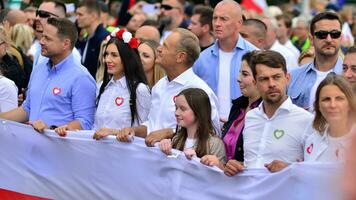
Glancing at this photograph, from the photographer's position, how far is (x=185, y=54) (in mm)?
8047

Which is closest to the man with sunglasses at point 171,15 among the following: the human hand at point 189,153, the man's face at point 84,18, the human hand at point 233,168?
the man's face at point 84,18

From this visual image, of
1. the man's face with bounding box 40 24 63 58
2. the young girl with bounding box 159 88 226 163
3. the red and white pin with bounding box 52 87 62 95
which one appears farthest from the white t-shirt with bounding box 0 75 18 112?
the young girl with bounding box 159 88 226 163

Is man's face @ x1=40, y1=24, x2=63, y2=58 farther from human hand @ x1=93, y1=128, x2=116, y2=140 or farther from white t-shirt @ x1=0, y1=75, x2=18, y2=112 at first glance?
human hand @ x1=93, y1=128, x2=116, y2=140

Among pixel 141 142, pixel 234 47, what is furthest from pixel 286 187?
pixel 234 47

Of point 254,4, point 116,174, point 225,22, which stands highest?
point 254,4

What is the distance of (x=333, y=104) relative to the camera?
19.4ft

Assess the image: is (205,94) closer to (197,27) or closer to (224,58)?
(224,58)

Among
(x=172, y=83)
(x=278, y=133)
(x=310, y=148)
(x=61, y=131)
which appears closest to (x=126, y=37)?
(x=172, y=83)

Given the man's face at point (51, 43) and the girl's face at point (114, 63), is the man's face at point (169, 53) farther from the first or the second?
the man's face at point (51, 43)

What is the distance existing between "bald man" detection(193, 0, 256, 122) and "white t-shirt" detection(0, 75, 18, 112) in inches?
71.5

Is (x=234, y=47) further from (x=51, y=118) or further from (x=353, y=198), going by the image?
(x=353, y=198)

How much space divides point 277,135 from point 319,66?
1.92 metres

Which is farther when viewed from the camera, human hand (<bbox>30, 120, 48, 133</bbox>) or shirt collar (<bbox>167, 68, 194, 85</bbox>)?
shirt collar (<bbox>167, 68, 194, 85</bbox>)

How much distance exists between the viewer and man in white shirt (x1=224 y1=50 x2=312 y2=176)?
6.44 m
